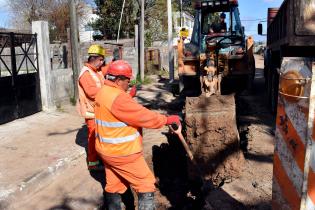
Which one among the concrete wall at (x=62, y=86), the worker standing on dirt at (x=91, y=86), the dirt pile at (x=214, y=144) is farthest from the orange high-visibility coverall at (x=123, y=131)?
the concrete wall at (x=62, y=86)

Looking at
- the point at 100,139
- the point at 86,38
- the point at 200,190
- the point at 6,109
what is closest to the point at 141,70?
the point at 6,109

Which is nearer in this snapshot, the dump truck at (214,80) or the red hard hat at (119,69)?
the red hard hat at (119,69)

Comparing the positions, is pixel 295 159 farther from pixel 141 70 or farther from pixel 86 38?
pixel 86 38

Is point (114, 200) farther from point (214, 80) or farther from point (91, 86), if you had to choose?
point (214, 80)

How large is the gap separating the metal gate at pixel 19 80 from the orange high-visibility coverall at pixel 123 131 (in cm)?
574

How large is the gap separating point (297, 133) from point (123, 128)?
65.5 inches

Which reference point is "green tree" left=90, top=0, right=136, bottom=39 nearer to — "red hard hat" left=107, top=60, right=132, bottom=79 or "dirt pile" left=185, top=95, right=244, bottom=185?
"dirt pile" left=185, top=95, right=244, bottom=185

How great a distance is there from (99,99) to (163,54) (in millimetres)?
19598

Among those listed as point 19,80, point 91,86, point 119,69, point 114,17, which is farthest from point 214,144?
point 114,17

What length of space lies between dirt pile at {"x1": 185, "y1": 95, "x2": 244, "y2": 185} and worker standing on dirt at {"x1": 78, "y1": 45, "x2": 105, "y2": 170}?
1.45 meters

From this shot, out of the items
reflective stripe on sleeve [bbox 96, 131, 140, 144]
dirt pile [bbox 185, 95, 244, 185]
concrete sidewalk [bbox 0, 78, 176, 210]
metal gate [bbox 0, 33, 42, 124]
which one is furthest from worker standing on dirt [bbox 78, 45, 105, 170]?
metal gate [bbox 0, 33, 42, 124]

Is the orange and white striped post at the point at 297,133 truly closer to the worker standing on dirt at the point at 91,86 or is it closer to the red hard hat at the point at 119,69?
the red hard hat at the point at 119,69

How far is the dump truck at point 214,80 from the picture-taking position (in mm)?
5754

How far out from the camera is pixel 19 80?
30.3 feet
